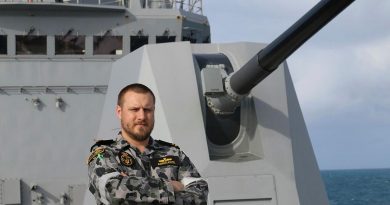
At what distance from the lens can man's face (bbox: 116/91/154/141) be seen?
2.87 meters

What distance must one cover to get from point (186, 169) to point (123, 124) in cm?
28

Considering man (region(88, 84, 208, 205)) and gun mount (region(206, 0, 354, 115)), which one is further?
gun mount (region(206, 0, 354, 115))

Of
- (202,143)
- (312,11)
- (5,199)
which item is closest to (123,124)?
(312,11)

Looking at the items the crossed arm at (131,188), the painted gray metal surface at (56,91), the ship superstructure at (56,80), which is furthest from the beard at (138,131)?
the ship superstructure at (56,80)

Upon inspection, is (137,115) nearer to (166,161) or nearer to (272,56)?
(166,161)

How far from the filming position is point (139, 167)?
2.86 m

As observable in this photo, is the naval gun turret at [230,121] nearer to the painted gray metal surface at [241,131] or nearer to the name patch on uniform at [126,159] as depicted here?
the painted gray metal surface at [241,131]

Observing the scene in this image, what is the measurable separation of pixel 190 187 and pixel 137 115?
12.1 inches

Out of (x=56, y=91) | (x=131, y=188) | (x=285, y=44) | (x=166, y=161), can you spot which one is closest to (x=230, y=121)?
(x=285, y=44)

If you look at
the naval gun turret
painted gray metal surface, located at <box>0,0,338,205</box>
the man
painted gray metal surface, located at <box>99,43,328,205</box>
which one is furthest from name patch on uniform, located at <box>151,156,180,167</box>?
painted gray metal surface, located at <box>0,0,338,205</box>

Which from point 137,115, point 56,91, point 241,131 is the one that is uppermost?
point 56,91

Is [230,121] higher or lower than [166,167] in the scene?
higher

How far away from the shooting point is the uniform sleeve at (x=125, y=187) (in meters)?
2.74

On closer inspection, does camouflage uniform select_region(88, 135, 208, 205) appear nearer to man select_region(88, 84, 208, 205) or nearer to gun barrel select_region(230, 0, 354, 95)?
man select_region(88, 84, 208, 205)
